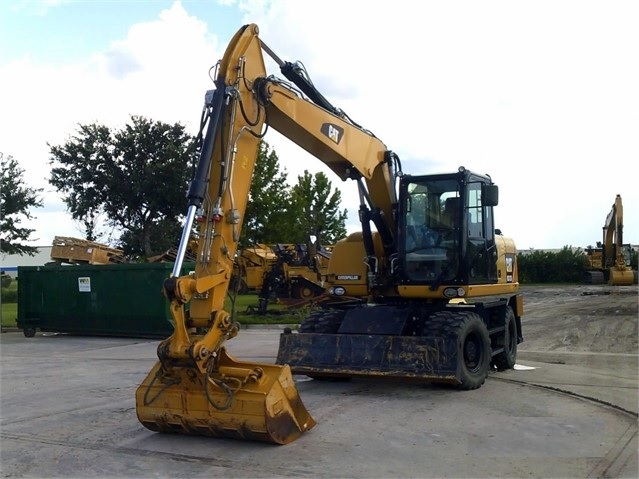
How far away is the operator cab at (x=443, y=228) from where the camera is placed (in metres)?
10.2

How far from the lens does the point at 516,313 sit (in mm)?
12945

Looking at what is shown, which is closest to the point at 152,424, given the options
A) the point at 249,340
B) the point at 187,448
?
the point at 187,448

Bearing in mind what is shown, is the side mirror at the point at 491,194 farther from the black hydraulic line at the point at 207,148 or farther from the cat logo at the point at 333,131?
the black hydraulic line at the point at 207,148

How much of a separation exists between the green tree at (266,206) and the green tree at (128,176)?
7.32 meters

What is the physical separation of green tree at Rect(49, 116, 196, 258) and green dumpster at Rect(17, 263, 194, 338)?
18.3m

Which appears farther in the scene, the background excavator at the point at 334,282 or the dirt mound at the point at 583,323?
the dirt mound at the point at 583,323

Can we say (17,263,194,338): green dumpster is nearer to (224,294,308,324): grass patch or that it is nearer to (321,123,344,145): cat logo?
(224,294,308,324): grass patch

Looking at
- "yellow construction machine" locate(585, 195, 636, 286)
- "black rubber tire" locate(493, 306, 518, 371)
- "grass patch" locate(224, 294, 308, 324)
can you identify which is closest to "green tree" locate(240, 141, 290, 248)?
"grass patch" locate(224, 294, 308, 324)

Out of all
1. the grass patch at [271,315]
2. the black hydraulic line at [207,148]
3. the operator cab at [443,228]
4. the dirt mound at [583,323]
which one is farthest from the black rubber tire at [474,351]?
the grass patch at [271,315]

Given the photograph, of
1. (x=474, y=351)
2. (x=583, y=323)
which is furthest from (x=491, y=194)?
(x=583, y=323)

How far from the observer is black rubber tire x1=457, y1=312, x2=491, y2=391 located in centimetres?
966

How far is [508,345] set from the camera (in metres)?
11.8

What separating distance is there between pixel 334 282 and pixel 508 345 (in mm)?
3206

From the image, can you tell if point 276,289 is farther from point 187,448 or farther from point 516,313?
point 187,448
